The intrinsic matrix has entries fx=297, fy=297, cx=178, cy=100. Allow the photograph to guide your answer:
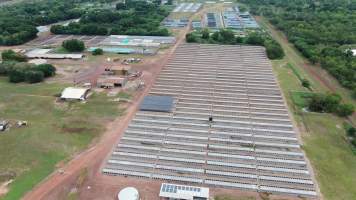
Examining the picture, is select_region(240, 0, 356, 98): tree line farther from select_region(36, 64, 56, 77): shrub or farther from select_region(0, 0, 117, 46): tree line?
select_region(0, 0, 117, 46): tree line

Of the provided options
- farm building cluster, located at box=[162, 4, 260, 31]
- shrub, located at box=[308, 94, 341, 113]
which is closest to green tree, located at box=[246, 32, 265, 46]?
farm building cluster, located at box=[162, 4, 260, 31]

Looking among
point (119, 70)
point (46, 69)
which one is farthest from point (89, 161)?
point (46, 69)

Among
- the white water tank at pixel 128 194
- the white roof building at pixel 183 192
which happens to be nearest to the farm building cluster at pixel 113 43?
the white roof building at pixel 183 192

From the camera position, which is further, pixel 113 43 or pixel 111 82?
pixel 113 43

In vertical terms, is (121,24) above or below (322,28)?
above

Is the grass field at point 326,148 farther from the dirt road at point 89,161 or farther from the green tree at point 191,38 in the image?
the green tree at point 191,38

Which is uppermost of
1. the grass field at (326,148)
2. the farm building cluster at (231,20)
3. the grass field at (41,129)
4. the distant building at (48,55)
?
the farm building cluster at (231,20)

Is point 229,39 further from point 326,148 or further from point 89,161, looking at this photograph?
point 89,161
